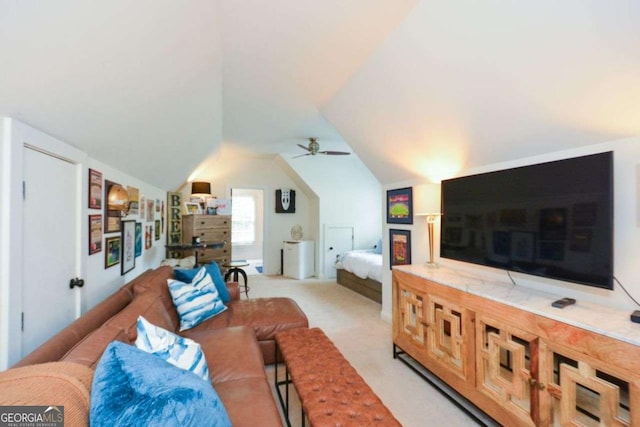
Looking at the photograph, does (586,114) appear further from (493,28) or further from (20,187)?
(20,187)

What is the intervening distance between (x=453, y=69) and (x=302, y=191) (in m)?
5.29

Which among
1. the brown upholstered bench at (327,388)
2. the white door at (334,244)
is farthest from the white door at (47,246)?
the white door at (334,244)

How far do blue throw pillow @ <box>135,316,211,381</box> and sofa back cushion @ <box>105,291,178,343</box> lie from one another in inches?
8.3

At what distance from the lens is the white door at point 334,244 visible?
6.27 meters

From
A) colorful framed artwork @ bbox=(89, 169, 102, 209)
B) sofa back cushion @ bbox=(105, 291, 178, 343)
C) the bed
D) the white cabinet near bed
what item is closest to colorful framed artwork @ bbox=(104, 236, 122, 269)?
colorful framed artwork @ bbox=(89, 169, 102, 209)

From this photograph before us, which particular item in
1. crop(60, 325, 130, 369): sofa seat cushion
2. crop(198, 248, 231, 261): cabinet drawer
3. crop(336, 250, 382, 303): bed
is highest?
crop(60, 325, 130, 369): sofa seat cushion

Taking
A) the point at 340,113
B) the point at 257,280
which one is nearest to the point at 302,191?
the point at 257,280

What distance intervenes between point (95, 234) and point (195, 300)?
0.93 meters

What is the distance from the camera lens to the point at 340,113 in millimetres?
3047

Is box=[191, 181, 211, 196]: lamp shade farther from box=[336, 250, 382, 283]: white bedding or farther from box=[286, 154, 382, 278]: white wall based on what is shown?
box=[336, 250, 382, 283]: white bedding

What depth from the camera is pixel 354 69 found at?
2.36 meters

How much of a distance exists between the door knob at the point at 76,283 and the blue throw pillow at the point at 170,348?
86cm

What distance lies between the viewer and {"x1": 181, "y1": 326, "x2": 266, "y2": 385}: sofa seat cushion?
169 cm

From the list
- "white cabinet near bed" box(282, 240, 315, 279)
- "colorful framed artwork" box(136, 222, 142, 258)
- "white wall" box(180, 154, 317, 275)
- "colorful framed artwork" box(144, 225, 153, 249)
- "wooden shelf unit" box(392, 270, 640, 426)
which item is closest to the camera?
"wooden shelf unit" box(392, 270, 640, 426)
